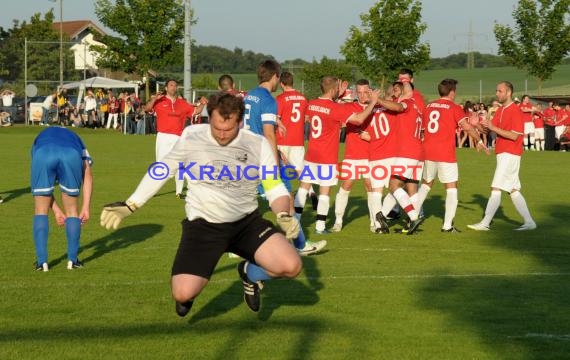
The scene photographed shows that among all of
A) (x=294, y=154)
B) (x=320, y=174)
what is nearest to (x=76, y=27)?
(x=294, y=154)

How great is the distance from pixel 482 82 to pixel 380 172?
222ft

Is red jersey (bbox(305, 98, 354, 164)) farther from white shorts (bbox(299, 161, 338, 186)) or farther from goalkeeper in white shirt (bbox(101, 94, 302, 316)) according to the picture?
goalkeeper in white shirt (bbox(101, 94, 302, 316))

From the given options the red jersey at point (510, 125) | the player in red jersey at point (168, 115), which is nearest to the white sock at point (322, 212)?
the red jersey at point (510, 125)

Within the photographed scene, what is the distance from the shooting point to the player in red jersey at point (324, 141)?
43.5 feet

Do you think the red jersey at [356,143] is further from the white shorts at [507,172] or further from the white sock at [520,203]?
the white sock at [520,203]

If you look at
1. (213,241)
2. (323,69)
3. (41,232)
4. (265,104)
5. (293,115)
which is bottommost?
(41,232)

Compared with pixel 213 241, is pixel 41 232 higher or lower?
lower

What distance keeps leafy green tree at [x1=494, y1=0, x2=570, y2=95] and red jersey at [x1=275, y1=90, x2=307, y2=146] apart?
116ft

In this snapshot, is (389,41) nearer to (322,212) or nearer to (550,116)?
(550,116)

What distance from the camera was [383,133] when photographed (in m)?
13.7

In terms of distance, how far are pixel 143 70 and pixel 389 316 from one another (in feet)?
168

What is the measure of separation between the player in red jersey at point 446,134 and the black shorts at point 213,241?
6.79m

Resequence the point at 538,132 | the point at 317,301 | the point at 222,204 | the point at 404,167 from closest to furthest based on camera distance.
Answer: the point at 222,204, the point at 317,301, the point at 404,167, the point at 538,132

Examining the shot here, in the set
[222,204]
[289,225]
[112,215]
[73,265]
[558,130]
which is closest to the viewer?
[112,215]
